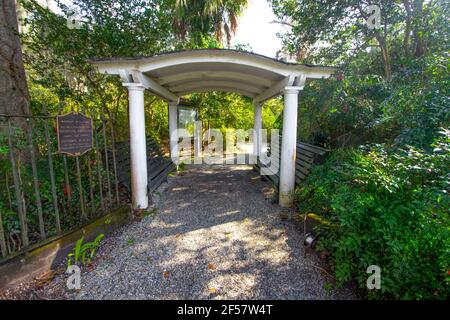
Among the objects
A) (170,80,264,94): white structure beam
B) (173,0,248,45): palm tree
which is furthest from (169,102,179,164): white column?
(173,0,248,45): palm tree

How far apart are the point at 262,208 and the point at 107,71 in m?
3.69

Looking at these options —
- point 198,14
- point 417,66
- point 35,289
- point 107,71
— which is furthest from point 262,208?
point 198,14

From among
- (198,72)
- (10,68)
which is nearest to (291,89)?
(198,72)

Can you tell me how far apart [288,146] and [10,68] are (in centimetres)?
456

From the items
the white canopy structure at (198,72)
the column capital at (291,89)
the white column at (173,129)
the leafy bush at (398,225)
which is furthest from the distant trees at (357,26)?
the white column at (173,129)

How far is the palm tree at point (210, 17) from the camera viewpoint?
28.6 ft

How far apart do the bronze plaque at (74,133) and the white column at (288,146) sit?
3225mm

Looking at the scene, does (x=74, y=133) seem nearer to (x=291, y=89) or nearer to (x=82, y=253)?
(x=82, y=253)

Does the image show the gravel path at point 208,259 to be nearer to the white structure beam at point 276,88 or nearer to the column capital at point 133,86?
the column capital at point 133,86

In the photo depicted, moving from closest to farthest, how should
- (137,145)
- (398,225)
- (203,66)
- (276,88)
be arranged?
(398,225) → (137,145) → (203,66) → (276,88)

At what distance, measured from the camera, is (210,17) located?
9.02m

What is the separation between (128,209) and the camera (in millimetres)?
3682
